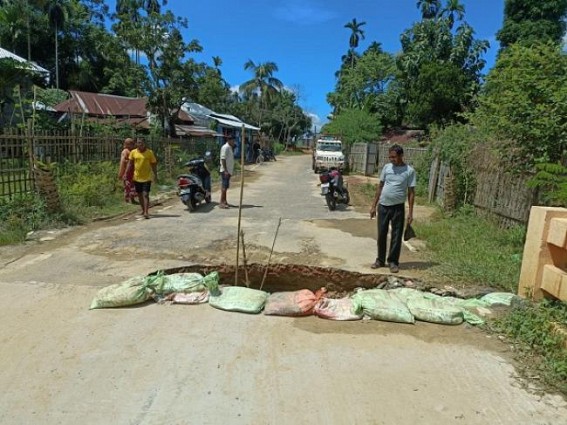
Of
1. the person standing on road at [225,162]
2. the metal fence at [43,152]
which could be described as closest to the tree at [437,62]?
the metal fence at [43,152]

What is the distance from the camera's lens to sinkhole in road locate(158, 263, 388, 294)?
586cm

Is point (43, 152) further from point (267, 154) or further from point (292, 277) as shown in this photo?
point (267, 154)

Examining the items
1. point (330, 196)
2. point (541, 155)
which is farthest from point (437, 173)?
point (541, 155)

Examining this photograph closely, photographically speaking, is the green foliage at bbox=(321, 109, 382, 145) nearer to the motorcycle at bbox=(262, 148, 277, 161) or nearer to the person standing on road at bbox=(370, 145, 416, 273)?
the motorcycle at bbox=(262, 148, 277, 161)

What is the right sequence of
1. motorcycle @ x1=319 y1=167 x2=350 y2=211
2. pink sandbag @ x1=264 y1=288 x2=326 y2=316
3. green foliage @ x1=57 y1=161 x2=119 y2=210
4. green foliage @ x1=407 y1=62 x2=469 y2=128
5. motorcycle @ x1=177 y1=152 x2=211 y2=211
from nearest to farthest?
1. pink sandbag @ x1=264 y1=288 x2=326 y2=316
2. green foliage @ x1=57 y1=161 x2=119 y2=210
3. motorcycle @ x1=177 y1=152 x2=211 y2=211
4. motorcycle @ x1=319 y1=167 x2=350 y2=211
5. green foliage @ x1=407 y1=62 x2=469 y2=128

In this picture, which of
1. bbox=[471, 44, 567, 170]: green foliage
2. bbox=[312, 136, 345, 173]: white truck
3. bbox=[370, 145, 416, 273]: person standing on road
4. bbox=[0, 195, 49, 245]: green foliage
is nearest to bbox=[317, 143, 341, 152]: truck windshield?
bbox=[312, 136, 345, 173]: white truck

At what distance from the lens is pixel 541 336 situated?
3807mm

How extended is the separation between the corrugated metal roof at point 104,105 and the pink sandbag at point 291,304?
2107cm

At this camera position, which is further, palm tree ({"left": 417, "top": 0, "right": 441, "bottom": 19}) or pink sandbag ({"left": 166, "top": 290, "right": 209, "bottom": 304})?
palm tree ({"left": 417, "top": 0, "right": 441, "bottom": 19})

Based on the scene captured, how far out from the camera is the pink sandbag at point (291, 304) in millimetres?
4398

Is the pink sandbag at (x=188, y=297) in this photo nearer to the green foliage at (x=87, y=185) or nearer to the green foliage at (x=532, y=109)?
the green foliage at (x=532, y=109)

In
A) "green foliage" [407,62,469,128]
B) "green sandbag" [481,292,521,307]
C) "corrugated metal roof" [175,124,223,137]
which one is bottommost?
"green sandbag" [481,292,521,307]

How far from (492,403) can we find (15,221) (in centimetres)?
748

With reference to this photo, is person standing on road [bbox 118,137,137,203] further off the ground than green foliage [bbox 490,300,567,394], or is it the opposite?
person standing on road [bbox 118,137,137,203]
